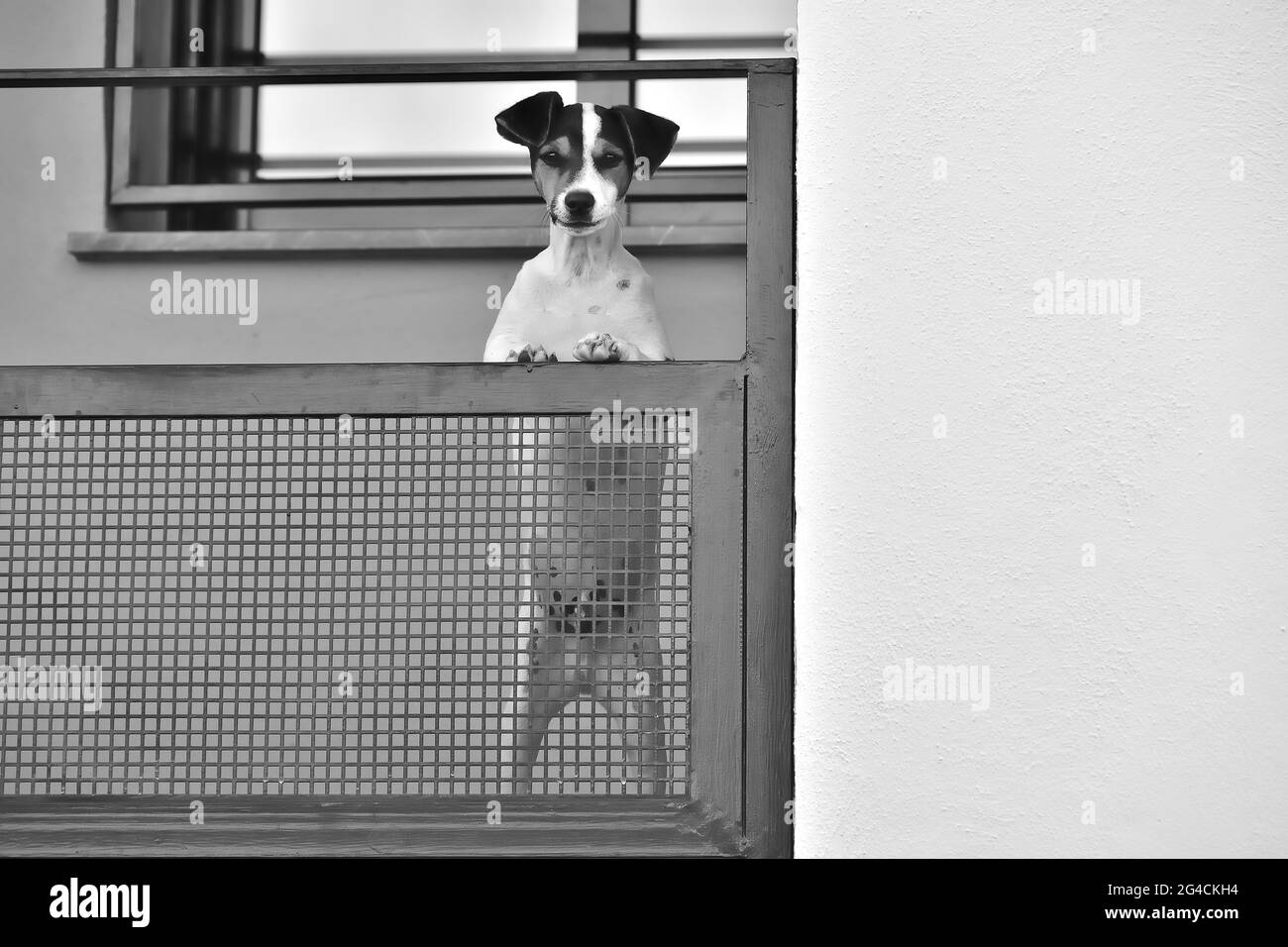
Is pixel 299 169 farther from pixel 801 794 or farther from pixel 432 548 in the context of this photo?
pixel 801 794

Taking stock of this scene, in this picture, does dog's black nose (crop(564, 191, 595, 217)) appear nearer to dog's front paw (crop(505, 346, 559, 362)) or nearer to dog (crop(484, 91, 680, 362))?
dog (crop(484, 91, 680, 362))

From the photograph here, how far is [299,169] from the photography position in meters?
3.47

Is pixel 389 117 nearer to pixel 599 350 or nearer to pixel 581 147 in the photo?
pixel 581 147

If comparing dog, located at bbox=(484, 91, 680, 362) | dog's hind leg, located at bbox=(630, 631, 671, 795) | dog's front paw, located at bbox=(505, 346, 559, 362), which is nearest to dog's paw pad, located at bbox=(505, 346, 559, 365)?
dog's front paw, located at bbox=(505, 346, 559, 362)

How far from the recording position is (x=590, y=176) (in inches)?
95.7

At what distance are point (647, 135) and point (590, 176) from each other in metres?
0.15

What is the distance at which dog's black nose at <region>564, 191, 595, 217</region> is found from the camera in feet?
7.89

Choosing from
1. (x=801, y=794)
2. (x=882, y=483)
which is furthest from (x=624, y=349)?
(x=801, y=794)

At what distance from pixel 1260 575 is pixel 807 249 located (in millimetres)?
672

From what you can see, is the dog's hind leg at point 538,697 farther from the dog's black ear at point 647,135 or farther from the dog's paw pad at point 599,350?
the dog's black ear at point 647,135

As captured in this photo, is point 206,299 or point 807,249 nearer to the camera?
point 807,249

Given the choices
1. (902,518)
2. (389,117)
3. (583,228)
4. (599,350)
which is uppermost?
(389,117)

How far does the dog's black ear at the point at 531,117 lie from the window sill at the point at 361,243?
2.31 feet

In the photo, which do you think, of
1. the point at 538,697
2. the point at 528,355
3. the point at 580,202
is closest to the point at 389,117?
the point at 580,202
